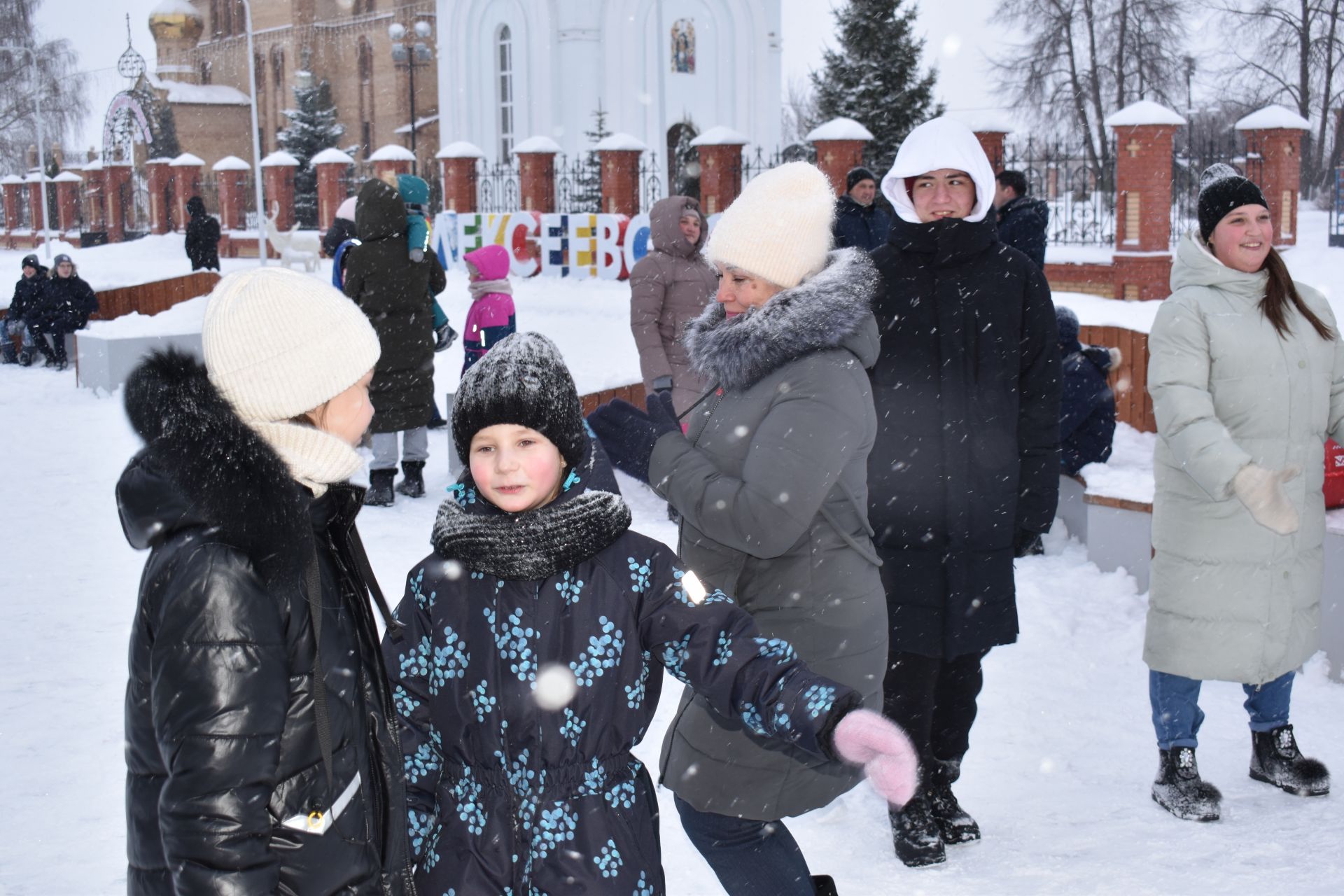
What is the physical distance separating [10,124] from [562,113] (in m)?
26.5

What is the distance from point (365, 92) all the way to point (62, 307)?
3564cm

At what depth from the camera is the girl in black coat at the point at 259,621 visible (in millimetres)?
1688

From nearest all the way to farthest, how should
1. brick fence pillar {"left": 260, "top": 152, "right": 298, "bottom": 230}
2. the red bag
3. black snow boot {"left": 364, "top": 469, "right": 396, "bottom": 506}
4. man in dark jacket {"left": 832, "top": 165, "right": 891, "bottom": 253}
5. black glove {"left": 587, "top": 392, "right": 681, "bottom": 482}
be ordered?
black glove {"left": 587, "top": 392, "right": 681, "bottom": 482}, the red bag, black snow boot {"left": 364, "top": 469, "right": 396, "bottom": 506}, man in dark jacket {"left": 832, "top": 165, "right": 891, "bottom": 253}, brick fence pillar {"left": 260, "top": 152, "right": 298, "bottom": 230}

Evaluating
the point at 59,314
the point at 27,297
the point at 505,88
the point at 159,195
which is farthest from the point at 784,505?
the point at 159,195

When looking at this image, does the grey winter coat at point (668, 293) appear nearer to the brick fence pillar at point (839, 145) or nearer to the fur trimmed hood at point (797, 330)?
the fur trimmed hood at point (797, 330)

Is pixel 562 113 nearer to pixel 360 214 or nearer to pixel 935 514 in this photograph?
pixel 360 214

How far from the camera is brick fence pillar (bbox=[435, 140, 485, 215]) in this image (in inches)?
944

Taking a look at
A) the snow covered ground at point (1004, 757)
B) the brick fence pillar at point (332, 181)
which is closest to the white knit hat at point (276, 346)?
the snow covered ground at point (1004, 757)

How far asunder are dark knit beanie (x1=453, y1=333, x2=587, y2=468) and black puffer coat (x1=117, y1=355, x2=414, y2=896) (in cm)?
32

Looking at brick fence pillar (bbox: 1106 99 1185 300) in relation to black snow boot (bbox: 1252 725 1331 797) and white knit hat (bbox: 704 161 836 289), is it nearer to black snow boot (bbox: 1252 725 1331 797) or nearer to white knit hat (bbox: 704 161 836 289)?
black snow boot (bbox: 1252 725 1331 797)

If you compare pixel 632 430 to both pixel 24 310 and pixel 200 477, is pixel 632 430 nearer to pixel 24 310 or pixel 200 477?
pixel 200 477

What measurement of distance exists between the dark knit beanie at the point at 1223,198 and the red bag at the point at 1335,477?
1.81 meters

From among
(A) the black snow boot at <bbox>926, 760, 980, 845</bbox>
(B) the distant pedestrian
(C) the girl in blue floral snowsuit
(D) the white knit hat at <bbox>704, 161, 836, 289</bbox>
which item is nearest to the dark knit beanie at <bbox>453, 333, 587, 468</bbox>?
(C) the girl in blue floral snowsuit

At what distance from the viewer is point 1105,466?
6824 millimetres
